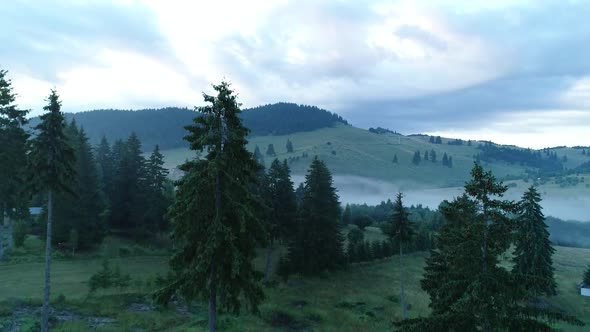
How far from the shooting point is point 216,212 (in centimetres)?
1814

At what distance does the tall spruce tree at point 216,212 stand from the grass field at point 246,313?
11956 mm

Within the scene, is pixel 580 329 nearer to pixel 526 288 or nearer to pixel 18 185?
pixel 526 288

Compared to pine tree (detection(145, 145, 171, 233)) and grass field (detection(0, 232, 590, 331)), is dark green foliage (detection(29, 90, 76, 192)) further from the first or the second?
pine tree (detection(145, 145, 171, 233))

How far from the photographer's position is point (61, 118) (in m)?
25.9

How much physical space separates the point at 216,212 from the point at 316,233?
36627 millimetres

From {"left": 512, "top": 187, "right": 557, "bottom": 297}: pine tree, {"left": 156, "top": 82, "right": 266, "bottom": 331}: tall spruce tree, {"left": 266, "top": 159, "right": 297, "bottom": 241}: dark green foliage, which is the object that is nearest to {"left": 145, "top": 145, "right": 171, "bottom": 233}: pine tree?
{"left": 266, "top": 159, "right": 297, "bottom": 241}: dark green foliage

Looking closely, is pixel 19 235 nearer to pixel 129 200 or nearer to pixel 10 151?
pixel 10 151

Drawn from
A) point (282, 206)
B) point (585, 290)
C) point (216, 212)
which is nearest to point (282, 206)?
point (282, 206)

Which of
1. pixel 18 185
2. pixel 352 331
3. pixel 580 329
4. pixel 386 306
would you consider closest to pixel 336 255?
pixel 386 306

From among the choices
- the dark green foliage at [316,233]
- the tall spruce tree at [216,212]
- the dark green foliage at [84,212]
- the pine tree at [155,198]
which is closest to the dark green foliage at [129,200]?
the pine tree at [155,198]

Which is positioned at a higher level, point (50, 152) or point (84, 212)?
point (50, 152)

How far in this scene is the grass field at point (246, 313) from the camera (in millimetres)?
30109

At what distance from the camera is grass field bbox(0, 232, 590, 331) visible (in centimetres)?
3011

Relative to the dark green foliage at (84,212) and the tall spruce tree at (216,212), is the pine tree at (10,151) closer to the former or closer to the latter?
the dark green foliage at (84,212)
